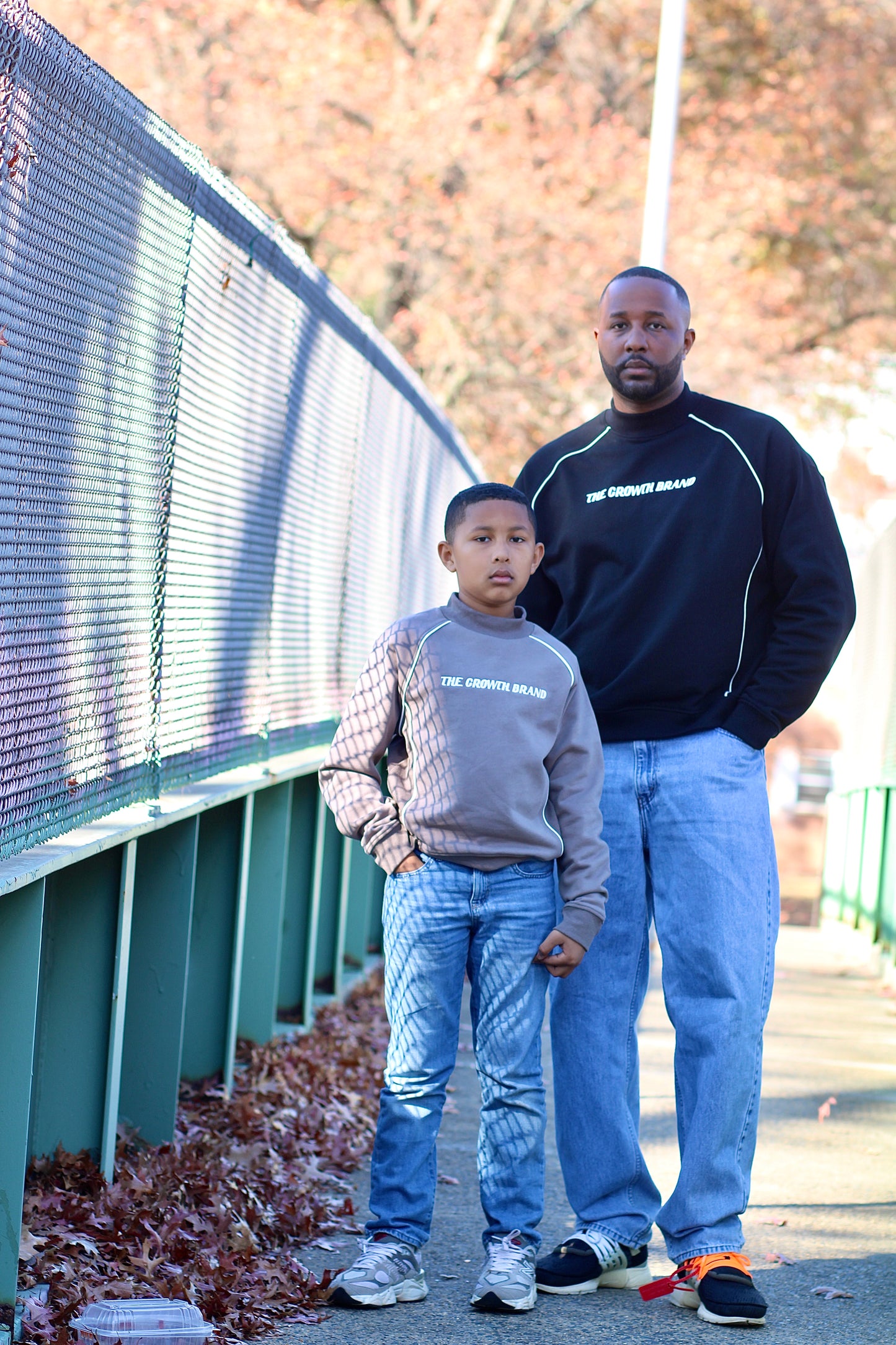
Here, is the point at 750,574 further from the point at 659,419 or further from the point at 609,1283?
the point at 609,1283

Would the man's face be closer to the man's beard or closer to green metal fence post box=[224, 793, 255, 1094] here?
the man's beard

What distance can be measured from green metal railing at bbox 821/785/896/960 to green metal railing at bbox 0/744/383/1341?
20.2 ft

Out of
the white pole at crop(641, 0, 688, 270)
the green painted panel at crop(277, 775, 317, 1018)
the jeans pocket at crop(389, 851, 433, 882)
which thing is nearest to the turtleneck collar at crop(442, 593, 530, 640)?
the jeans pocket at crop(389, 851, 433, 882)

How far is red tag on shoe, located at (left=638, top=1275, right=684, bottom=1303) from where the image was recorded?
407 cm

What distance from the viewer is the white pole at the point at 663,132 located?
1241 centimetres

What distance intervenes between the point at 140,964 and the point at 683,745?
1759 millimetres

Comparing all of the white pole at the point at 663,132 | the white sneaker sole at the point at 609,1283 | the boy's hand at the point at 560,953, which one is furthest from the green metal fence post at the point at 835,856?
the boy's hand at the point at 560,953

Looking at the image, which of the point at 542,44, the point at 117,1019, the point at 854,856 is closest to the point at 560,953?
the point at 117,1019

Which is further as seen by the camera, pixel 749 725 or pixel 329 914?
pixel 329 914

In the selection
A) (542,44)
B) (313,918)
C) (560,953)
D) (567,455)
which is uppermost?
(542,44)

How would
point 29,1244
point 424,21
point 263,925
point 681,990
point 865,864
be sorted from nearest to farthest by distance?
point 29,1244
point 681,990
point 263,925
point 865,864
point 424,21

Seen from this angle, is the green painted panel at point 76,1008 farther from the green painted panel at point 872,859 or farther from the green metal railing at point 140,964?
the green painted panel at point 872,859

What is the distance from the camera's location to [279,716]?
6.69m

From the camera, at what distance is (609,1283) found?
4.27 m
